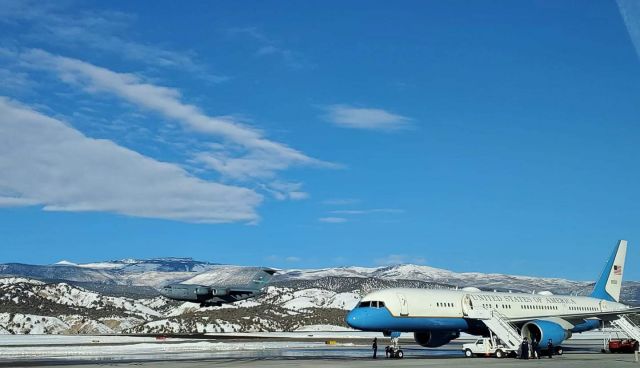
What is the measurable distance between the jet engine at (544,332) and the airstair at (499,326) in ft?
3.30

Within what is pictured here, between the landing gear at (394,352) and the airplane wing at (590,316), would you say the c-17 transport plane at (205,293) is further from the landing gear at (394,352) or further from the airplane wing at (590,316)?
the landing gear at (394,352)

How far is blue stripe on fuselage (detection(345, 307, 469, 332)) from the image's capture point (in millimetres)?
50438

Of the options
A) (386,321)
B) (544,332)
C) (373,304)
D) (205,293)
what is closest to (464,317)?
(544,332)

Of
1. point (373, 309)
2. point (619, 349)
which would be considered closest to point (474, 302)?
point (373, 309)

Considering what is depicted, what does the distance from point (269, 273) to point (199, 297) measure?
75.1 ft

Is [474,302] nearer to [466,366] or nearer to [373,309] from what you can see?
[373,309]

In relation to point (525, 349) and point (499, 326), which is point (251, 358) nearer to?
point (525, 349)

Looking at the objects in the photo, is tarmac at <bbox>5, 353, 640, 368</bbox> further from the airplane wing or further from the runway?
the airplane wing

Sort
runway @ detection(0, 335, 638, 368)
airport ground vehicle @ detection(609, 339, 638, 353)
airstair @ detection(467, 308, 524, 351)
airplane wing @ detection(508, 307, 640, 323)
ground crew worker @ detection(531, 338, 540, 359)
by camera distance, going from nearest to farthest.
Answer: runway @ detection(0, 335, 638, 368), ground crew worker @ detection(531, 338, 540, 359), airstair @ detection(467, 308, 524, 351), airplane wing @ detection(508, 307, 640, 323), airport ground vehicle @ detection(609, 339, 638, 353)

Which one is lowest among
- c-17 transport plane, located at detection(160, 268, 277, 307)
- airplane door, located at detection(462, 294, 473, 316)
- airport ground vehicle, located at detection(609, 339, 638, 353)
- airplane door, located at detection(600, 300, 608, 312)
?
airport ground vehicle, located at detection(609, 339, 638, 353)

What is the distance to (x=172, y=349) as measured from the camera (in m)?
61.7

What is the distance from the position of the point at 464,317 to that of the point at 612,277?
27604mm

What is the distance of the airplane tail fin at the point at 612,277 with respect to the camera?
245 ft

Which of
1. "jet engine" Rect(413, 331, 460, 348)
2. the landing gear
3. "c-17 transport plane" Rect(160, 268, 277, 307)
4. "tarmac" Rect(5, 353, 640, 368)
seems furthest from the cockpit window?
"c-17 transport plane" Rect(160, 268, 277, 307)
